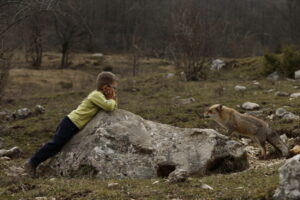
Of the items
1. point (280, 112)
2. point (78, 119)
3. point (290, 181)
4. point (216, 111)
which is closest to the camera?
point (290, 181)

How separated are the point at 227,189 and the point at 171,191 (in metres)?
0.72

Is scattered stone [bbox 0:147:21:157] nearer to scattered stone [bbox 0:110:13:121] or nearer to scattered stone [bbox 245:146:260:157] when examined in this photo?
scattered stone [bbox 245:146:260:157]

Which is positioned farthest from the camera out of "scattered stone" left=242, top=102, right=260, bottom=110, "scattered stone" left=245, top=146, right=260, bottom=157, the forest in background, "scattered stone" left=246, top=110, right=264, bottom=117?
the forest in background

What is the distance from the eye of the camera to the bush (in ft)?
75.6

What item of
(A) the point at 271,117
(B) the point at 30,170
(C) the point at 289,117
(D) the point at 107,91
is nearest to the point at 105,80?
(D) the point at 107,91

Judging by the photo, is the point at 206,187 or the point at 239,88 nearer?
the point at 206,187

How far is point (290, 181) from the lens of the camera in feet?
17.0

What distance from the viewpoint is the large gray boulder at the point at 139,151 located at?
8.16 metres

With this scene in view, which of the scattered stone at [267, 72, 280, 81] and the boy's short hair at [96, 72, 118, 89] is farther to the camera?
the scattered stone at [267, 72, 280, 81]

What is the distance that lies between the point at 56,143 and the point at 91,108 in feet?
2.94

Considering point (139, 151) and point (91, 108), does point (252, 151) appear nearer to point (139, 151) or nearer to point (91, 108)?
point (139, 151)

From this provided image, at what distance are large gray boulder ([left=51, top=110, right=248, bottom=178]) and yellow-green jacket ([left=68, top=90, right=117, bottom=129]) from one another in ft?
0.36

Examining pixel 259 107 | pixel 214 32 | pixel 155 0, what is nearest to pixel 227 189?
pixel 259 107

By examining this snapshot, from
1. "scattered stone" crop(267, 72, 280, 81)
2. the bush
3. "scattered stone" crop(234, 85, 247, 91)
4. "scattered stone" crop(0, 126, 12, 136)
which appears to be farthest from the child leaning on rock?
the bush
